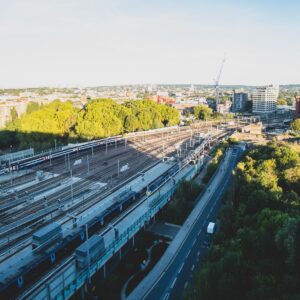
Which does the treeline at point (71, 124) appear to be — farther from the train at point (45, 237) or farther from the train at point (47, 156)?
the train at point (45, 237)

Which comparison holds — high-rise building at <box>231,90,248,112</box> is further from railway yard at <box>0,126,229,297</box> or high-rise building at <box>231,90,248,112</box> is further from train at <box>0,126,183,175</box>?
train at <box>0,126,183,175</box>

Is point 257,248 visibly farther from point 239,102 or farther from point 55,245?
point 239,102

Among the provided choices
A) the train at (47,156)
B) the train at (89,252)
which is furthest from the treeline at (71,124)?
the train at (89,252)

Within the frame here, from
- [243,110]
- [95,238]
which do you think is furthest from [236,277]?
[243,110]

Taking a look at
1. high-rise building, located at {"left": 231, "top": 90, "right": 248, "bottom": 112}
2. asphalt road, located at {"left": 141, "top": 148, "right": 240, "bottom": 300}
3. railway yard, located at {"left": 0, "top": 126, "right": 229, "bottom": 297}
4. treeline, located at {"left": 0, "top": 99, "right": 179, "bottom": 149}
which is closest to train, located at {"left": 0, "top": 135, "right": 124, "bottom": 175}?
railway yard, located at {"left": 0, "top": 126, "right": 229, "bottom": 297}

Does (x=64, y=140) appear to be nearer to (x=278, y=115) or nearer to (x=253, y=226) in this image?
(x=253, y=226)
